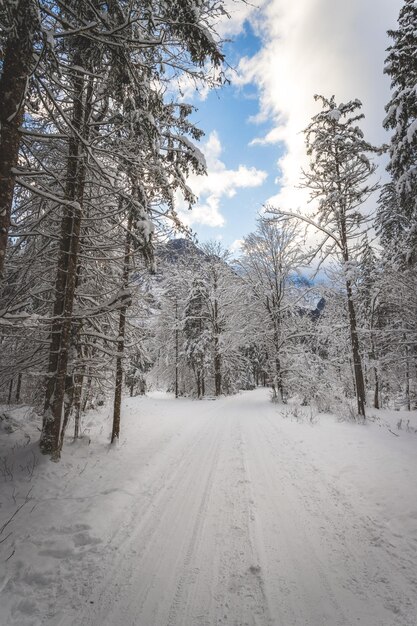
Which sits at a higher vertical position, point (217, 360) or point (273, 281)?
A: point (273, 281)

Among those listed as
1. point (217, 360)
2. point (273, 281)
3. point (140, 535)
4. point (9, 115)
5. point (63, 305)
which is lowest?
point (140, 535)

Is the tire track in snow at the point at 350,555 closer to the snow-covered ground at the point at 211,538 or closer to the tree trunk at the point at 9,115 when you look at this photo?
the snow-covered ground at the point at 211,538

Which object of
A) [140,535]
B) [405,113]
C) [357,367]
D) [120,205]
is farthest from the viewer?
[357,367]

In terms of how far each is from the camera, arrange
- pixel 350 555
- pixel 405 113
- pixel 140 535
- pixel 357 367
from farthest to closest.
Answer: pixel 357 367
pixel 405 113
pixel 140 535
pixel 350 555

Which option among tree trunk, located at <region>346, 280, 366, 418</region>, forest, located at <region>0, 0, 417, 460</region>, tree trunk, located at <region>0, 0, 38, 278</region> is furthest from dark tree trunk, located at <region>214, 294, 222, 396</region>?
tree trunk, located at <region>0, 0, 38, 278</region>

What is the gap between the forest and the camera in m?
3.81

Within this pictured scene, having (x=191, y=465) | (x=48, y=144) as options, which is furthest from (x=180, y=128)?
(x=191, y=465)

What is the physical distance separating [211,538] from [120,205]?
6.21 metres

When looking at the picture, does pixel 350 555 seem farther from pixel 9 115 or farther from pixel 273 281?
pixel 273 281

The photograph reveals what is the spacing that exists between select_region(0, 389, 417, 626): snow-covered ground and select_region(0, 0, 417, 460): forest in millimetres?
1904

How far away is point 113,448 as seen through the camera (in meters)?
7.93

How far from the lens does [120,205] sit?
6496mm

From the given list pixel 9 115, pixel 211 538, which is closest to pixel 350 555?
pixel 211 538

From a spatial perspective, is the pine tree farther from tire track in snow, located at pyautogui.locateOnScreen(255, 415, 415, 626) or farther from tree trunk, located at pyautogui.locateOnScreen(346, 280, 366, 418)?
tire track in snow, located at pyautogui.locateOnScreen(255, 415, 415, 626)
